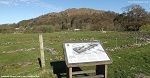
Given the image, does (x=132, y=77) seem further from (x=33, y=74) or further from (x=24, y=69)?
(x=24, y=69)

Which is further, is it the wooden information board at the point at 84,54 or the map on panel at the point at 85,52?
the map on panel at the point at 85,52

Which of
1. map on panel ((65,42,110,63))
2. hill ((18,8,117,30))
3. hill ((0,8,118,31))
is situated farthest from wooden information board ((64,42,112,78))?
hill ((18,8,117,30))

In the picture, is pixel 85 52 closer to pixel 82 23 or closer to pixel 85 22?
pixel 82 23

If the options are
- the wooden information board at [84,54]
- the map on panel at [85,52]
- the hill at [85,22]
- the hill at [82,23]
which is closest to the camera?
the wooden information board at [84,54]

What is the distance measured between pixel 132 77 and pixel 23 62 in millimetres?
9535

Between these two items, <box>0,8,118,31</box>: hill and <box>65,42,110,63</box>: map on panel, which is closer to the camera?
<box>65,42,110,63</box>: map on panel

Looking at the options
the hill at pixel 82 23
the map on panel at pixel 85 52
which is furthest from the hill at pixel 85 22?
the map on panel at pixel 85 52

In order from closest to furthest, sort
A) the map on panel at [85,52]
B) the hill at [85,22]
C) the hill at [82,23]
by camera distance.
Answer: the map on panel at [85,52], the hill at [82,23], the hill at [85,22]

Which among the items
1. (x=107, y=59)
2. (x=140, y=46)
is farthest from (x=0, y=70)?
(x=140, y=46)

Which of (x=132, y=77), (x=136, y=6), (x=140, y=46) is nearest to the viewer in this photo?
(x=132, y=77)

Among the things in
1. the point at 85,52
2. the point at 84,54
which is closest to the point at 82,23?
the point at 85,52

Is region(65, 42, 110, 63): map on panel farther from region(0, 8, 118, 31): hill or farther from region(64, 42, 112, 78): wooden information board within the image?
region(0, 8, 118, 31): hill

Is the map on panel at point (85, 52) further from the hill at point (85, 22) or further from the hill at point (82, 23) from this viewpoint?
the hill at point (85, 22)

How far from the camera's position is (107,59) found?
15.9 metres
